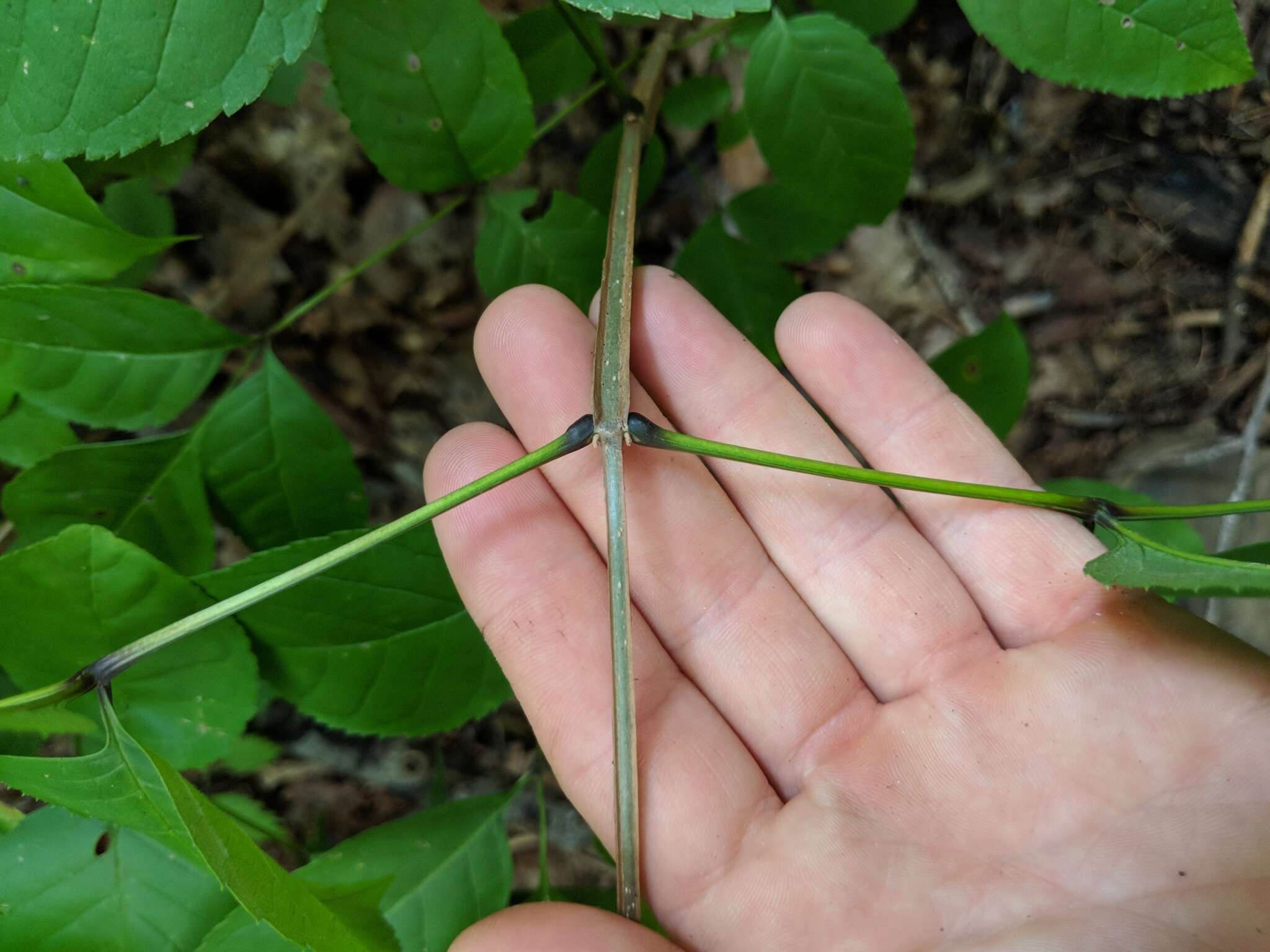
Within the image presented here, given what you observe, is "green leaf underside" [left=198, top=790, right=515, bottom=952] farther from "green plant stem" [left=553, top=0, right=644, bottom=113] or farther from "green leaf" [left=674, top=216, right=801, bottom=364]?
"green plant stem" [left=553, top=0, right=644, bottom=113]

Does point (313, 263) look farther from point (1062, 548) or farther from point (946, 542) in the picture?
point (1062, 548)

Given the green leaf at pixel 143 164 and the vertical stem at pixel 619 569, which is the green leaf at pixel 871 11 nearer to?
the vertical stem at pixel 619 569

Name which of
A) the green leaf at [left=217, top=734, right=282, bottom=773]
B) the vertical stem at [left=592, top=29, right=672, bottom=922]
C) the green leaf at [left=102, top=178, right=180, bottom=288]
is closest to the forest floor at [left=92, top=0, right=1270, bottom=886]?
the green leaf at [left=217, top=734, right=282, bottom=773]

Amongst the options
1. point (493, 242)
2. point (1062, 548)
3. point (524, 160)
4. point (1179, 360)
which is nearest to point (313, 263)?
point (524, 160)

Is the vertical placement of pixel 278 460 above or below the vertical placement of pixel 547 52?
below

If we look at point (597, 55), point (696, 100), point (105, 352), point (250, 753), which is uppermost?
point (597, 55)

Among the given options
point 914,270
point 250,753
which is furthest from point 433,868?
point 914,270

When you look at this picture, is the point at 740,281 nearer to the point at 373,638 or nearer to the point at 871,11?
the point at 871,11
